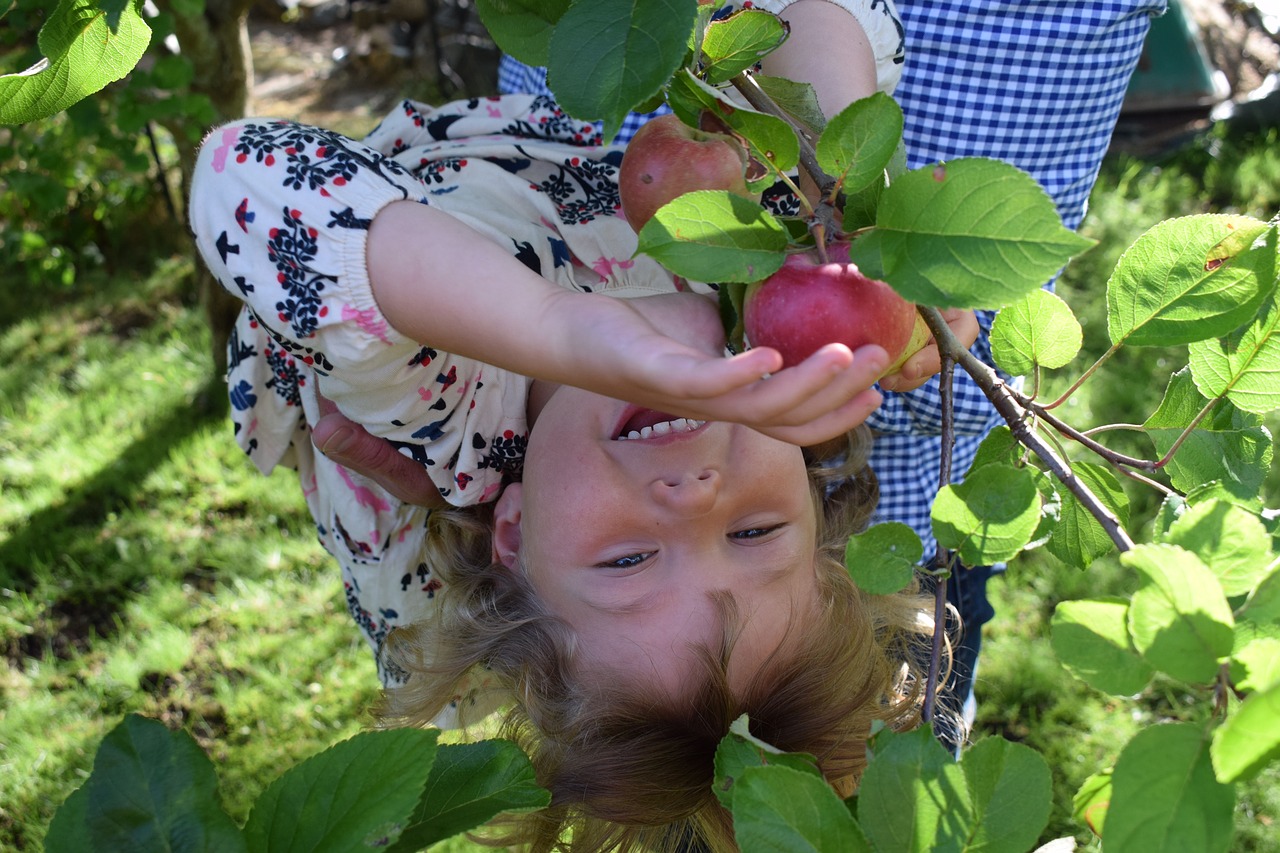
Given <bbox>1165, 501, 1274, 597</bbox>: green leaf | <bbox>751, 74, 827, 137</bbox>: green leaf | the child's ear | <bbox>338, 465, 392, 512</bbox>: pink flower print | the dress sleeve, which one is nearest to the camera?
<bbox>1165, 501, 1274, 597</bbox>: green leaf

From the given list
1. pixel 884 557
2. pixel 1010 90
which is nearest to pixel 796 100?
pixel 884 557

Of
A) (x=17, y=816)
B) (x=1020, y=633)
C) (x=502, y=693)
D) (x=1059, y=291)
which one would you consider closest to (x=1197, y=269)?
(x=502, y=693)

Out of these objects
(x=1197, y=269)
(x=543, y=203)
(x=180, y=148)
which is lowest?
(x=180, y=148)

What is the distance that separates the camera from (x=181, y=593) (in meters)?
2.70

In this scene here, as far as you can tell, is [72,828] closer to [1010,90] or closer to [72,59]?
[72,59]

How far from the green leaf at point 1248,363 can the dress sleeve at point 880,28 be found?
2.42ft

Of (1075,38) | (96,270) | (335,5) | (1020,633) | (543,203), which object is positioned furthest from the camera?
(335,5)

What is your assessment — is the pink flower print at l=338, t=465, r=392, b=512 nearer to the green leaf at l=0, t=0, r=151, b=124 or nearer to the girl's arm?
the girl's arm

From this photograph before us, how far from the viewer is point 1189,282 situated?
2.90ft

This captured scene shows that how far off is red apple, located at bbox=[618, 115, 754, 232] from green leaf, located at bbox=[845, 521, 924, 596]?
328 mm

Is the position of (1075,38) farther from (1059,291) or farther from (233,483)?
(233,483)

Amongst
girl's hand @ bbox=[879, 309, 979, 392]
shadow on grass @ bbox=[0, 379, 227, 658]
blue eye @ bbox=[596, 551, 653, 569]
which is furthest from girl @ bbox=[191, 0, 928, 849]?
shadow on grass @ bbox=[0, 379, 227, 658]

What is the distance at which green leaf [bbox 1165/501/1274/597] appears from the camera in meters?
0.70

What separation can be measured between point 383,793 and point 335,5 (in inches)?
245
